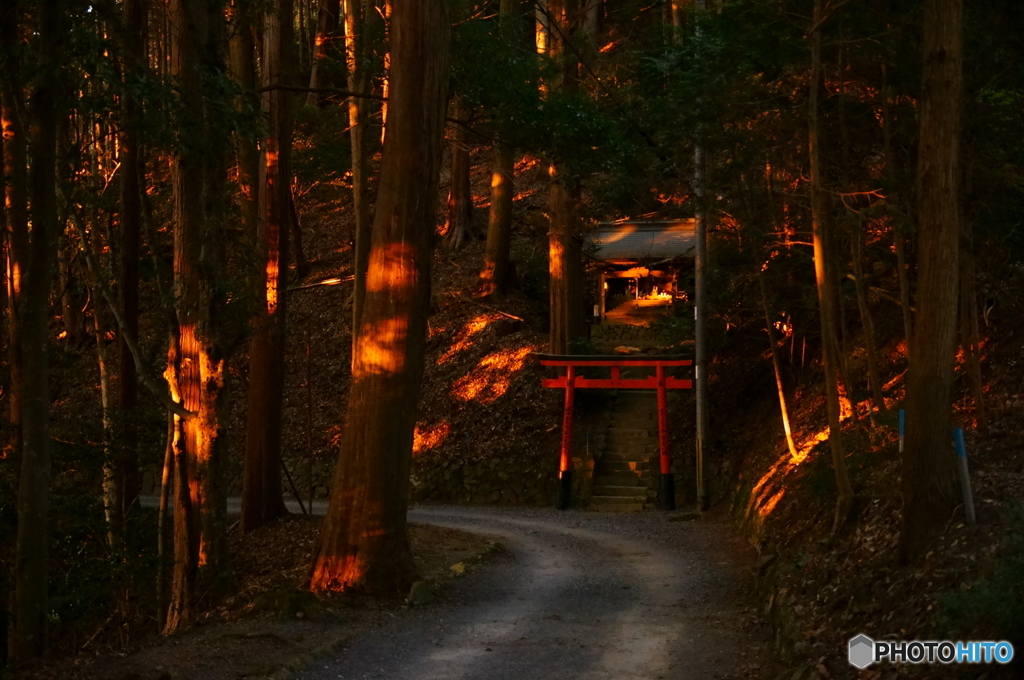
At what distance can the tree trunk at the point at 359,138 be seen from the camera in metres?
16.1

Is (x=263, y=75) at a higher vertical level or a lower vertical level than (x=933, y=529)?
higher

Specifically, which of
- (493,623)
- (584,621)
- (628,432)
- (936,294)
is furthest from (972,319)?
(628,432)

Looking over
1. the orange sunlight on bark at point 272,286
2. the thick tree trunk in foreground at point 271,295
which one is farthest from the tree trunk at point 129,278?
the orange sunlight on bark at point 272,286

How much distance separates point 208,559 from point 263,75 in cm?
909

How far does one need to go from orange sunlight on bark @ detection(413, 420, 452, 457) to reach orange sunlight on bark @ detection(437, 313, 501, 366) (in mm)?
2887

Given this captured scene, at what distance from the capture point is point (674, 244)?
2698cm

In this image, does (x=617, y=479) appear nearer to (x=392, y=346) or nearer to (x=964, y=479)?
(x=392, y=346)

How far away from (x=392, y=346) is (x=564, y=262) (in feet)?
39.2

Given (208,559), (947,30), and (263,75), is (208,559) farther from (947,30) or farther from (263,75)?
(947,30)

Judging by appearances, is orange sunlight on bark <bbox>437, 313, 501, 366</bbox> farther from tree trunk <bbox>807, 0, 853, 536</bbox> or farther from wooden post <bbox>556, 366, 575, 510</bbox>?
tree trunk <bbox>807, 0, 853, 536</bbox>

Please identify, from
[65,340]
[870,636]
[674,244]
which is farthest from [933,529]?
[65,340]

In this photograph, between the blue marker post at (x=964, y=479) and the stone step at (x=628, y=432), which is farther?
the stone step at (x=628, y=432)

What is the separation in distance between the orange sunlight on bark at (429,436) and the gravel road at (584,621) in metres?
8.13
